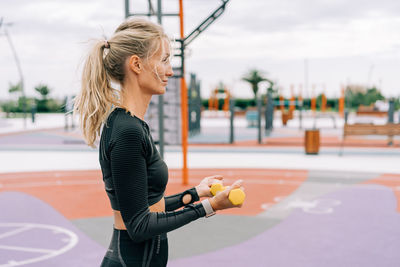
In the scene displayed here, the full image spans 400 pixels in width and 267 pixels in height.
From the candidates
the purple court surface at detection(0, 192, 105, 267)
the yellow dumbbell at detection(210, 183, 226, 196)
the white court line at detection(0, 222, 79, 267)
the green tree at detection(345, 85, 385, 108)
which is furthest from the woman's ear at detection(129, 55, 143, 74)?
the green tree at detection(345, 85, 385, 108)

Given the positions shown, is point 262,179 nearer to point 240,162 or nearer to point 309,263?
point 240,162

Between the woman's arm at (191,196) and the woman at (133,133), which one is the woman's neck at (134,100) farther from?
the woman's arm at (191,196)

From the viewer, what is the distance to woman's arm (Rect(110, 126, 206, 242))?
4.86ft

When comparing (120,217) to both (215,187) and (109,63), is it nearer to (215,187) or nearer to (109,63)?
(215,187)

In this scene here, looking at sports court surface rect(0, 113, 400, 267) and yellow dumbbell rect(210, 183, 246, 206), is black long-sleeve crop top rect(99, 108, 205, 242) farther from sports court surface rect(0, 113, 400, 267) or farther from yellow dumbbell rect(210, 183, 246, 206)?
sports court surface rect(0, 113, 400, 267)

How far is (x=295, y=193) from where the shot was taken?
23.6ft

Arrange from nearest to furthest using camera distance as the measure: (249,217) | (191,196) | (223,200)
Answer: (223,200), (191,196), (249,217)

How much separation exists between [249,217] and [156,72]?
14.4 feet

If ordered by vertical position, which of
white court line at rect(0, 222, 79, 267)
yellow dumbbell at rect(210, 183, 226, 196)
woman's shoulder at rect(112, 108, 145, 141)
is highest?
woman's shoulder at rect(112, 108, 145, 141)

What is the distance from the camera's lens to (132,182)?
4.87 ft

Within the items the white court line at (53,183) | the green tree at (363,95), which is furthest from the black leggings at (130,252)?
the green tree at (363,95)

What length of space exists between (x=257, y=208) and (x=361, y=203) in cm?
162

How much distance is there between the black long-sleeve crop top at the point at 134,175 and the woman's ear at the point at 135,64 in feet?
0.54

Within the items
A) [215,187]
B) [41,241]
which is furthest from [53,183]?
[215,187]
